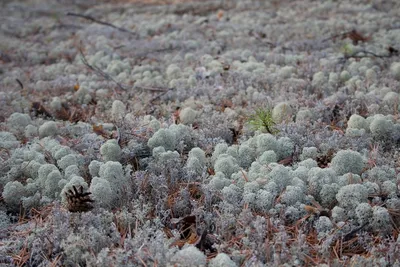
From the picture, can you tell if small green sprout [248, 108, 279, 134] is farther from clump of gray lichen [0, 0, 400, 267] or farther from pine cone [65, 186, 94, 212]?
pine cone [65, 186, 94, 212]

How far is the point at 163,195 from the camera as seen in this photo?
107 inches

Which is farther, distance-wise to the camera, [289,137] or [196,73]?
[196,73]

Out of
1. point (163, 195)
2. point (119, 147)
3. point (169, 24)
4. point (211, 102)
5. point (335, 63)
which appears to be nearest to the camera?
point (163, 195)

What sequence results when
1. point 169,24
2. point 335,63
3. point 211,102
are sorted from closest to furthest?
1. point 211,102
2. point 335,63
3. point 169,24

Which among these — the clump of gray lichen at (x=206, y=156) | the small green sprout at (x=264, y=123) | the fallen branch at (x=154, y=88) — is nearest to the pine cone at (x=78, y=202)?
the clump of gray lichen at (x=206, y=156)

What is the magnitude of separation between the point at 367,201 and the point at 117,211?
1384 millimetres

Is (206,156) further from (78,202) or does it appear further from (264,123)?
(78,202)

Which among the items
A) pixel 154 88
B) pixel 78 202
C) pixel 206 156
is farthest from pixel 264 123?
pixel 154 88

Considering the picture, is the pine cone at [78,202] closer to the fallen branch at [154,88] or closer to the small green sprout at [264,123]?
the small green sprout at [264,123]

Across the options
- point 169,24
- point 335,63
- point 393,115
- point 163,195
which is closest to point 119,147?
point 163,195

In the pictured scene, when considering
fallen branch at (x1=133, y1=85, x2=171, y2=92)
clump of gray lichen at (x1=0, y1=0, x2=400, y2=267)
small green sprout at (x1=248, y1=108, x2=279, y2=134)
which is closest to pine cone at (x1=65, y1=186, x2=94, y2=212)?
clump of gray lichen at (x1=0, y1=0, x2=400, y2=267)

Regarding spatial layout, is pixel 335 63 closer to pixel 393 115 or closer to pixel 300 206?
pixel 393 115

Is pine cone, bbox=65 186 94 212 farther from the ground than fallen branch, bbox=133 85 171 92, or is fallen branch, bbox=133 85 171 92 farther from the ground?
pine cone, bbox=65 186 94 212

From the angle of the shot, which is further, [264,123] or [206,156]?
[264,123]
